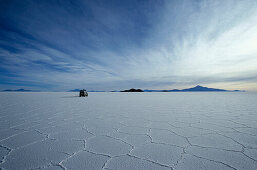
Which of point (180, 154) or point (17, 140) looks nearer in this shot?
point (180, 154)

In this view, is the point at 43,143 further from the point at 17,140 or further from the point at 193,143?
the point at 193,143

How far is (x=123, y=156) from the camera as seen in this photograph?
1.16 m

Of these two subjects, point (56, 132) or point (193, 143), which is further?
point (56, 132)

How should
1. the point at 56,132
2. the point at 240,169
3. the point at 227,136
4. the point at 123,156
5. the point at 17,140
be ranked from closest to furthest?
the point at 240,169 < the point at 123,156 < the point at 17,140 < the point at 227,136 < the point at 56,132

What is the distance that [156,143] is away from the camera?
143 cm

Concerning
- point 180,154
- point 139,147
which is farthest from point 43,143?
point 180,154

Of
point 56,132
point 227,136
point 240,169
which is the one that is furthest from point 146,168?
point 56,132

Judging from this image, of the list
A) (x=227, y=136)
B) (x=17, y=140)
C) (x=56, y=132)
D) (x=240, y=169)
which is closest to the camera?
(x=240, y=169)

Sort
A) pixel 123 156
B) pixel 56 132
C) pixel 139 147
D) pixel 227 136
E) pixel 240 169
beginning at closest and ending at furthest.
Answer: pixel 240 169 < pixel 123 156 < pixel 139 147 < pixel 227 136 < pixel 56 132

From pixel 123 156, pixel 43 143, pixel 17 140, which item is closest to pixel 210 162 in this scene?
pixel 123 156

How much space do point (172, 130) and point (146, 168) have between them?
1024 mm

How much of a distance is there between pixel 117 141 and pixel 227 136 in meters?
1.38

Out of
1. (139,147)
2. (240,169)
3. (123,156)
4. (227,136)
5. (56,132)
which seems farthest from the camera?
(56,132)

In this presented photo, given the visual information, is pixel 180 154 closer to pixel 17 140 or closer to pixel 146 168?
pixel 146 168
